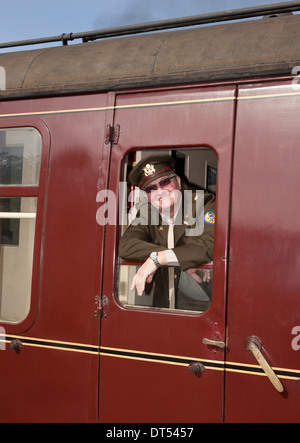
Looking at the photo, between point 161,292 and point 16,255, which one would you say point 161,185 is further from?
point 16,255

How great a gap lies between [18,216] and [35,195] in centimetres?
19

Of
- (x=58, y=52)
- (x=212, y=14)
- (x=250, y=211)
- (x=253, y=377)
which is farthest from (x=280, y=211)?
(x=58, y=52)

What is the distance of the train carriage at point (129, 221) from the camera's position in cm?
241

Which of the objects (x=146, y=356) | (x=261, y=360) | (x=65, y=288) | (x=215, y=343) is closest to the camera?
(x=261, y=360)

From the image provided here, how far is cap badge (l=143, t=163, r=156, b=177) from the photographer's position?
110 inches

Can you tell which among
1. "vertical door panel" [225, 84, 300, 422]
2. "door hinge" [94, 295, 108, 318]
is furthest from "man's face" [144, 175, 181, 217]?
"door hinge" [94, 295, 108, 318]

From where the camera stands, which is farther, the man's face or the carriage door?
the man's face

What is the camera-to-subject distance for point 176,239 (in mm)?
2826

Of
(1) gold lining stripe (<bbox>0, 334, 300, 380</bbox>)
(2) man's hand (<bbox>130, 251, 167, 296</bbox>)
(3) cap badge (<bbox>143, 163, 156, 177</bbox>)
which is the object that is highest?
(3) cap badge (<bbox>143, 163, 156, 177</bbox>)

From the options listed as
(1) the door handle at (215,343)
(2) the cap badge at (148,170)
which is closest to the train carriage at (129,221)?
(1) the door handle at (215,343)

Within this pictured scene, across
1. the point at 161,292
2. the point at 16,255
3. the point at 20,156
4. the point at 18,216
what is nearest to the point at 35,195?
the point at 18,216

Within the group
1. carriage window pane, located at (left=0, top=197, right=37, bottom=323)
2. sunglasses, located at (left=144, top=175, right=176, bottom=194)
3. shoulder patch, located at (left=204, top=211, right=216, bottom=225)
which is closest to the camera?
shoulder patch, located at (left=204, top=211, right=216, bottom=225)

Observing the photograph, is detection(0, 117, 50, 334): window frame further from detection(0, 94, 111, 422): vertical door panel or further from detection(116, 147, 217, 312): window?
detection(116, 147, 217, 312): window

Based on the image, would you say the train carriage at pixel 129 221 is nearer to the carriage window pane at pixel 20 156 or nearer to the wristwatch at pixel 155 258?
the carriage window pane at pixel 20 156
